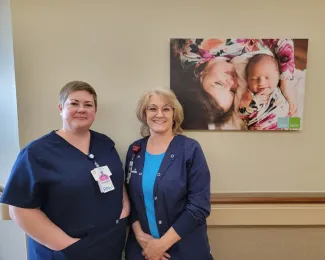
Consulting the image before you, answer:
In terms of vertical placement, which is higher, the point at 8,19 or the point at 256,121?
the point at 8,19

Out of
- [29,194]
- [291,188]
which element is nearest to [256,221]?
[291,188]

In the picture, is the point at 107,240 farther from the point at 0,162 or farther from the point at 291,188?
the point at 291,188

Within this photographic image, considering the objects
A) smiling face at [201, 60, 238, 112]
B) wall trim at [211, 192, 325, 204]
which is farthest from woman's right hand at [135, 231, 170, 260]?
smiling face at [201, 60, 238, 112]

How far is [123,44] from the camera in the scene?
4.74ft

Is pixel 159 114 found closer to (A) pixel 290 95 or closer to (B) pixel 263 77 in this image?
(B) pixel 263 77

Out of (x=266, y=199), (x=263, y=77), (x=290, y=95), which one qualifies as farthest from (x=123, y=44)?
(x=266, y=199)

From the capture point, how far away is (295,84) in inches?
57.7

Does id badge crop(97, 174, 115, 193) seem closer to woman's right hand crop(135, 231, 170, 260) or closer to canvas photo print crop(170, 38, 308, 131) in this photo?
woman's right hand crop(135, 231, 170, 260)

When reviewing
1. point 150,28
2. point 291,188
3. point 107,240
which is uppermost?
point 150,28

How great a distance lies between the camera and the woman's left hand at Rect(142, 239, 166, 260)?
1.23 m

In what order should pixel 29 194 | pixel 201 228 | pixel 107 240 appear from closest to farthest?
1. pixel 29 194
2. pixel 107 240
3. pixel 201 228

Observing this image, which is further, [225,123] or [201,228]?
[225,123]

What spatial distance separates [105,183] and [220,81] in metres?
0.90

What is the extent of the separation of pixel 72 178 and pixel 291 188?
4.47ft
